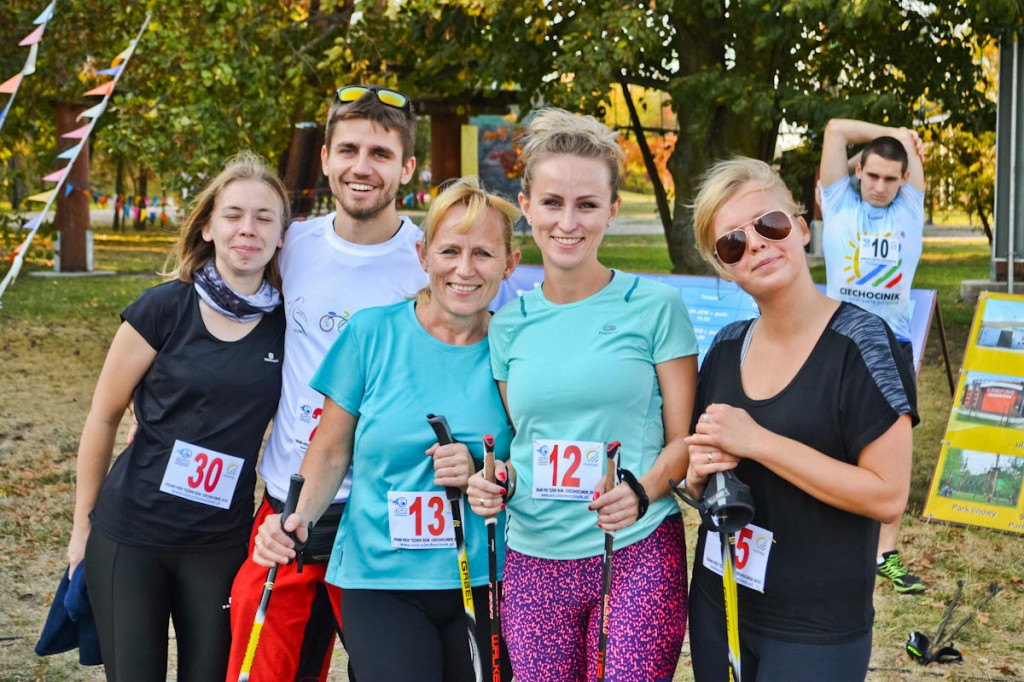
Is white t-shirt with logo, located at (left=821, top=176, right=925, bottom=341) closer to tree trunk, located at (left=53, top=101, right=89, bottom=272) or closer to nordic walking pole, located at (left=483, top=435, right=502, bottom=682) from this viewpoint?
nordic walking pole, located at (left=483, top=435, right=502, bottom=682)

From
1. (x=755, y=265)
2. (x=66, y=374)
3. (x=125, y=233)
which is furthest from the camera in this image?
(x=125, y=233)

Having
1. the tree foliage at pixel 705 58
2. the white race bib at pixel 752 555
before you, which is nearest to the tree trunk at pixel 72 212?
the tree foliage at pixel 705 58

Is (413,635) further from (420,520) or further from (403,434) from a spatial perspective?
(403,434)

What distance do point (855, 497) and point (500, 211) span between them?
1.14 metres

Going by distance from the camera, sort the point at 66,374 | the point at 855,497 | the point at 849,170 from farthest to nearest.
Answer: the point at 66,374
the point at 849,170
the point at 855,497

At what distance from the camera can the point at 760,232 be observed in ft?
7.52

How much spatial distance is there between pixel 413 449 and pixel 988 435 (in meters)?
5.11

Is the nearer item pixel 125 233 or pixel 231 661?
pixel 231 661

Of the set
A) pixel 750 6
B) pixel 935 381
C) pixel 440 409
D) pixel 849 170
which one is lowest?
pixel 935 381

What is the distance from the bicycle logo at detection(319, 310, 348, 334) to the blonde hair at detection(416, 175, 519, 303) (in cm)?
35

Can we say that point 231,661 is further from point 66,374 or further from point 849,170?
point 66,374

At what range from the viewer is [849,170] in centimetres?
641

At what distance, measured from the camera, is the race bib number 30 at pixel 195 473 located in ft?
9.80

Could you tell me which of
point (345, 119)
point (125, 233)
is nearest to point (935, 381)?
point (345, 119)
